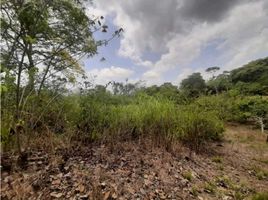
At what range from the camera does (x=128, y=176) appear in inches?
124

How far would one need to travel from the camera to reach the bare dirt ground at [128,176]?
255cm

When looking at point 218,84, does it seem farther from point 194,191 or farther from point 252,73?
point 194,191

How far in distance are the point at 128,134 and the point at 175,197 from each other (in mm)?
1898

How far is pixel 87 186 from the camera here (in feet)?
8.70

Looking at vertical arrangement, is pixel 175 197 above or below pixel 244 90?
below

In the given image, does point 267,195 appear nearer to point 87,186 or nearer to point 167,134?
point 167,134

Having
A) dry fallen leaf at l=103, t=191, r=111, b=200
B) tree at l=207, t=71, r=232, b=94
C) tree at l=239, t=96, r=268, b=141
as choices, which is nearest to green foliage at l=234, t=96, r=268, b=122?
tree at l=239, t=96, r=268, b=141

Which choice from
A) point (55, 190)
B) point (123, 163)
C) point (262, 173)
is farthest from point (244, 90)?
point (55, 190)

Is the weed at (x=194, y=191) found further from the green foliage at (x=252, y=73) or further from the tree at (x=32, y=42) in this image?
the green foliage at (x=252, y=73)

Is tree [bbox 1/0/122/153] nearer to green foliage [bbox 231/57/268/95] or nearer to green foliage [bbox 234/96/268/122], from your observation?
green foliage [bbox 234/96/268/122]

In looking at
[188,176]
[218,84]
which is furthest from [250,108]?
[188,176]

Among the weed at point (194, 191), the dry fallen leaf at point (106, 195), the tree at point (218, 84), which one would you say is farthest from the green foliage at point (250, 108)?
the dry fallen leaf at point (106, 195)

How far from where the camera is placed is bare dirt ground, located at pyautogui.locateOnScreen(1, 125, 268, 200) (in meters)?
2.55

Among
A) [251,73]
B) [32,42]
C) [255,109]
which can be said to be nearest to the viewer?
[32,42]
